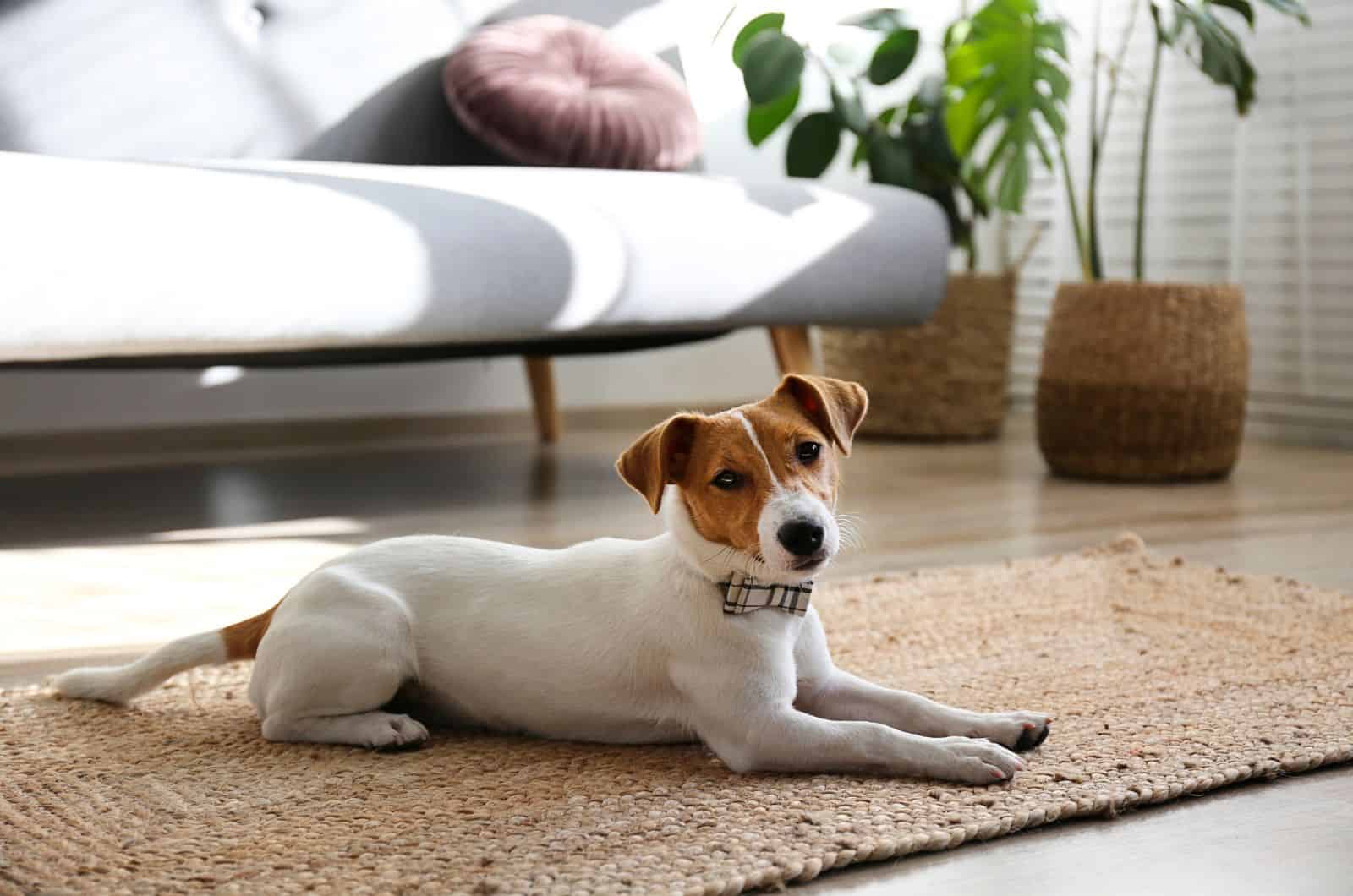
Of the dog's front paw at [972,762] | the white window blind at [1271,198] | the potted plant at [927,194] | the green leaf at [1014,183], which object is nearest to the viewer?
the dog's front paw at [972,762]

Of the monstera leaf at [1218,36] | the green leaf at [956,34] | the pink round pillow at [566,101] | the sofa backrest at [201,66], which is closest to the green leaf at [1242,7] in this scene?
the monstera leaf at [1218,36]

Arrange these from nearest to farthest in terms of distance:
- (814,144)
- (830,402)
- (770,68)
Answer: (830,402)
(770,68)
(814,144)

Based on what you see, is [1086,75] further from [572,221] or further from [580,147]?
[572,221]

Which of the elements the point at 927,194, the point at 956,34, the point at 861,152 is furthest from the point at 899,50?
the point at 927,194

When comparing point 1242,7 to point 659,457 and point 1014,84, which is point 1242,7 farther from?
point 659,457

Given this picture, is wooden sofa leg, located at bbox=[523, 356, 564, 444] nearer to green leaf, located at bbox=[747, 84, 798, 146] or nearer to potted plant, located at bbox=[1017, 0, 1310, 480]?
green leaf, located at bbox=[747, 84, 798, 146]

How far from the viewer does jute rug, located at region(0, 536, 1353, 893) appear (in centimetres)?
102

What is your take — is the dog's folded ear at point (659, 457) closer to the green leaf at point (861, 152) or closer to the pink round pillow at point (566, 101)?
the pink round pillow at point (566, 101)

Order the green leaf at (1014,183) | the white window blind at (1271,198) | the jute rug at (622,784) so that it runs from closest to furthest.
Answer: the jute rug at (622,784)
the green leaf at (1014,183)
the white window blind at (1271,198)

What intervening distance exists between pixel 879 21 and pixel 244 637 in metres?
2.65

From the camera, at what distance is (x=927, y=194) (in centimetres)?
363

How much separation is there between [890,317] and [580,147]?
692mm

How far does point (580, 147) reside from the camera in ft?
9.52

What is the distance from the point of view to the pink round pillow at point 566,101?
289 cm
